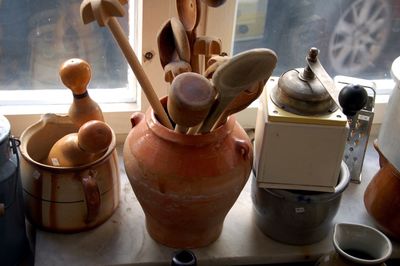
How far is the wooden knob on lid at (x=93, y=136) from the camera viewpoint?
792 mm

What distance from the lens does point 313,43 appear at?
1091mm

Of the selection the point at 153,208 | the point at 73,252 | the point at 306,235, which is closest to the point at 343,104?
the point at 306,235

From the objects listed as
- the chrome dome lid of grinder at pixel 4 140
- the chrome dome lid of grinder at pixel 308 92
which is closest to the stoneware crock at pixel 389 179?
the chrome dome lid of grinder at pixel 308 92

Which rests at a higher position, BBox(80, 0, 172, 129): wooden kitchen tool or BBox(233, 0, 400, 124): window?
BBox(80, 0, 172, 129): wooden kitchen tool

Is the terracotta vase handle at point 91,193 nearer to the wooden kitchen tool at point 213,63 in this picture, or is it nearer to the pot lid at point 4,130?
the pot lid at point 4,130

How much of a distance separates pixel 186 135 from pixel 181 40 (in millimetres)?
122

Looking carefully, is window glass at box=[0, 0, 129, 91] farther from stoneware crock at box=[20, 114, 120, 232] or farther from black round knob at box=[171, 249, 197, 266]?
black round knob at box=[171, 249, 197, 266]

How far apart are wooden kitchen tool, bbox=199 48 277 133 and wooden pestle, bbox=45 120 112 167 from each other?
0.19 metres

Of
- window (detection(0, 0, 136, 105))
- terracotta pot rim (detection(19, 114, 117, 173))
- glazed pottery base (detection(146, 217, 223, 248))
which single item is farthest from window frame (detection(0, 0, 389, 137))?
glazed pottery base (detection(146, 217, 223, 248))

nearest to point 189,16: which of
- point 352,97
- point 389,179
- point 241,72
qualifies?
point 241,72

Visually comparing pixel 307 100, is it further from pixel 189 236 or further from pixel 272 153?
pixel 189 236

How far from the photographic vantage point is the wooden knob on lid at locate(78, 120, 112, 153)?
2.60 feet

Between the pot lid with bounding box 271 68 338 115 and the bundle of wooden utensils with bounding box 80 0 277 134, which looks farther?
the pot lid with bounding box 271 68 338 115

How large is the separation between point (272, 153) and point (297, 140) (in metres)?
0.04
